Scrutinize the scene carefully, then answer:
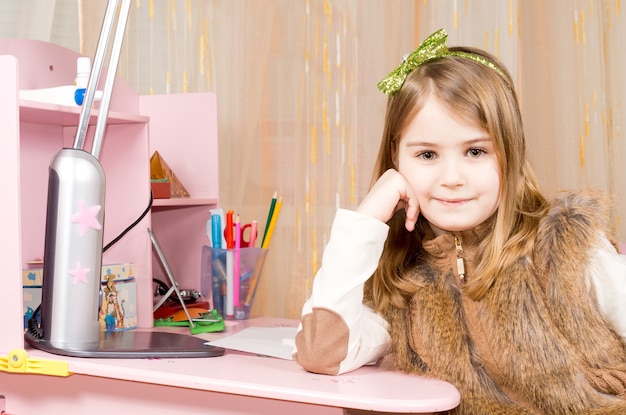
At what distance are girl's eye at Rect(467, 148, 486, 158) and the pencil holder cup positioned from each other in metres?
0.55

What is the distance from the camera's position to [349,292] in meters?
0.97

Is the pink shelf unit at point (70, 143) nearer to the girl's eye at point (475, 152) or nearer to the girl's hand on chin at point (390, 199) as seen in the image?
the girl's hand on chin at point (390, 199)

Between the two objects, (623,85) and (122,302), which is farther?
(623,85)

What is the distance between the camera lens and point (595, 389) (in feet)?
3.06

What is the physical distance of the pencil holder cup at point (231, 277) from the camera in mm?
Answer: 1428

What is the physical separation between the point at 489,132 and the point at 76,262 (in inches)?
22.5

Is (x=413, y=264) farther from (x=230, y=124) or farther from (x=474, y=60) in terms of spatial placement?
(x=230, y=124)

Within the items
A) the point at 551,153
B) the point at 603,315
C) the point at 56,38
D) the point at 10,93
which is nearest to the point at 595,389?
the point at 603,315

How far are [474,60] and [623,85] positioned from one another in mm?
578

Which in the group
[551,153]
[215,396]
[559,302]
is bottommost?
[215,396]

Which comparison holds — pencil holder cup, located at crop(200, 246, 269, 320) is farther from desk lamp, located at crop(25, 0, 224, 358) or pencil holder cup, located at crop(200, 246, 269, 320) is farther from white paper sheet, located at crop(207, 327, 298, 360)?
desk lamp, located at crop(25, 0, 224, 358)

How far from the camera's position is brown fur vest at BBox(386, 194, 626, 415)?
0.93 meters

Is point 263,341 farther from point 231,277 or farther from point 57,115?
point 57,115

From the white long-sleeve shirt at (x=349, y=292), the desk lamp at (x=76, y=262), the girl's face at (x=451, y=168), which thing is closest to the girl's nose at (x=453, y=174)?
the girl's face at (x=451, y=168)
